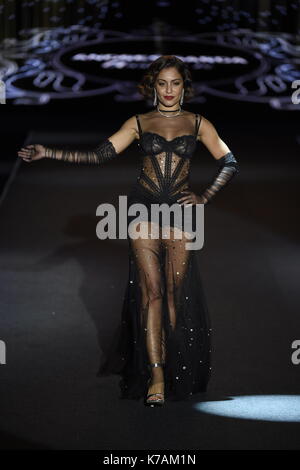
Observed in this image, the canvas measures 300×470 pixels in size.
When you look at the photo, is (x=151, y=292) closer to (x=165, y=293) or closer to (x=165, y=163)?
(x=165, y=293)

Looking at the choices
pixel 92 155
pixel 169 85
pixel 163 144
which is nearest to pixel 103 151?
pixel 92 155

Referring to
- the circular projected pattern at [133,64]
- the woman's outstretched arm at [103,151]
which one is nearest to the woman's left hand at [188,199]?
the woman's outstretched arm at [103,151]

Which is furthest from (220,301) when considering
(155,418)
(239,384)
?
(155,418)

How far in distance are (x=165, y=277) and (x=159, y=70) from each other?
1.10 m

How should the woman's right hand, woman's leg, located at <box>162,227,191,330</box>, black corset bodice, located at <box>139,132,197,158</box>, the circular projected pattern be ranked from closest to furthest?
the woman's right hand → black corset bodice, located at <box>139,132,197,158</box> → woman's leg, located at <box>162,227,191,330</box> → the circular projected pattern

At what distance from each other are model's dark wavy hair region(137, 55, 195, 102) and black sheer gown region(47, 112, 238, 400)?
119mm

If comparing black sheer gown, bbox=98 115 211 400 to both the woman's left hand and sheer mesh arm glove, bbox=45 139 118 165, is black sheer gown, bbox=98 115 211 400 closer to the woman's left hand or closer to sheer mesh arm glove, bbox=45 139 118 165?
the woman's left hand

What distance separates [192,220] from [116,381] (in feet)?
3.29

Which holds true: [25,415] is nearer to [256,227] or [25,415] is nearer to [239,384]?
[239,384]

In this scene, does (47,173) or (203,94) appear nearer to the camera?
(47,173)

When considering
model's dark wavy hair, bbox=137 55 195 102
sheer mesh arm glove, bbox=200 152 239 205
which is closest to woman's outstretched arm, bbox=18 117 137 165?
model's dark wavy hair, bbox=137 55 195 102

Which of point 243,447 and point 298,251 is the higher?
point 298,251

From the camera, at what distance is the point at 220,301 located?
287 inches

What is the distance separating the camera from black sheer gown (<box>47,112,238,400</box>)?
5461 millimetres
